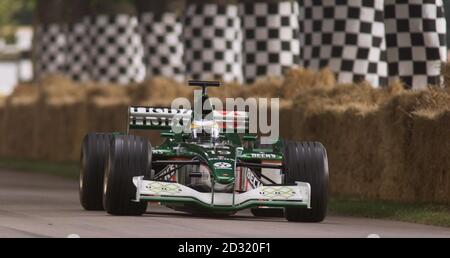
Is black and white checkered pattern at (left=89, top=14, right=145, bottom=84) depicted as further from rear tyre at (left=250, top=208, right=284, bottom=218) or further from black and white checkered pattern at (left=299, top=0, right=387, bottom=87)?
rear tyre at (left=250, top=208, right=284, bottom=218)

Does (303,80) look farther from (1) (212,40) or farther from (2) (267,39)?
(1) (212,40)

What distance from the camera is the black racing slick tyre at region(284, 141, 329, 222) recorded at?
1644 cm

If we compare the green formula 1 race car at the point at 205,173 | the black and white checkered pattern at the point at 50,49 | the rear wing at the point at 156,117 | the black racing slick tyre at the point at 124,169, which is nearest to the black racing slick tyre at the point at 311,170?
the green formula 1 race car at the point at 205,173

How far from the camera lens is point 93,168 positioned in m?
17.6

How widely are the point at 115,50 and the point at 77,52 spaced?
3331 mm

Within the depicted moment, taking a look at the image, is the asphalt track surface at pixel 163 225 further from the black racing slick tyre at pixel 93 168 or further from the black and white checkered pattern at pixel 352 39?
the black and white checkered pattern at pixel 352 39

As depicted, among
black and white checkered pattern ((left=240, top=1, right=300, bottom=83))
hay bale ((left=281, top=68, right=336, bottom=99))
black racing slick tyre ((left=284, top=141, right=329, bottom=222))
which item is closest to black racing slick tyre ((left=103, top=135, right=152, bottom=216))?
black racing slick tyre ((left=284, top=141, right=329, bottom=222))

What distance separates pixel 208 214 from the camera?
17.7 metres

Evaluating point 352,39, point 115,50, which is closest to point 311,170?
point 352,39

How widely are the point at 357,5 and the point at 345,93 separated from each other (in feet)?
8.76

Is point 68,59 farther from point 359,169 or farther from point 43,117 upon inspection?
point 359,169

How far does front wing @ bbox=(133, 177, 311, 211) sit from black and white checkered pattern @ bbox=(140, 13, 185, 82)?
19398 mm

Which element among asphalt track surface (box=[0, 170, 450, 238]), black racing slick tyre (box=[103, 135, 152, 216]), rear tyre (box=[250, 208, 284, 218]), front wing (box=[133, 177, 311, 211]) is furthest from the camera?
rear tyre (box=[250, 208, 284, 218])

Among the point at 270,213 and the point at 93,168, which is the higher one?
the point at 93,168
